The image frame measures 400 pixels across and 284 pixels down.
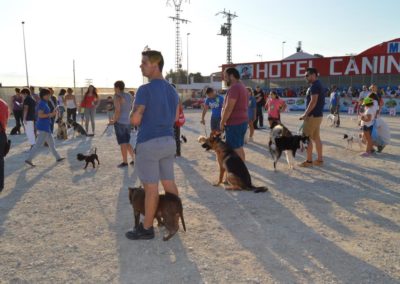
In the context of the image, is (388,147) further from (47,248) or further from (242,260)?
(47,248)

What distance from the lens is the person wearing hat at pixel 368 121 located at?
27.7ft

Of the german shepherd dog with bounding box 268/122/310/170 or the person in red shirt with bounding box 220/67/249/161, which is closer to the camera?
the person in red shirt with bounding box 220/67/249/161

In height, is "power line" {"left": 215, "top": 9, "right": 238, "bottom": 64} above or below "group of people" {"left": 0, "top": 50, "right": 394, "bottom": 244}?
above

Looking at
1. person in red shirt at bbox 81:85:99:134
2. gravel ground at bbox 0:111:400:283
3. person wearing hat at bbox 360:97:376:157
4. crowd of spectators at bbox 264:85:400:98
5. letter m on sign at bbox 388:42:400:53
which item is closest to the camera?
gravel ground at bbox 0:111:400:283

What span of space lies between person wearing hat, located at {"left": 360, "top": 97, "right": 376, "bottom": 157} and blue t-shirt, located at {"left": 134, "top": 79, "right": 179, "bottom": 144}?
639 cm

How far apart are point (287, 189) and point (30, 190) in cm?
429

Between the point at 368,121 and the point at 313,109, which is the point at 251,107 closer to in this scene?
the point at 368,121

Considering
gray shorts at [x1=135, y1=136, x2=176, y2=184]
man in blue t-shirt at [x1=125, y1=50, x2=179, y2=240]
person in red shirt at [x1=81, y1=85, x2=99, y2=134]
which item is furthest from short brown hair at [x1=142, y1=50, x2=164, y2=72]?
person in red shirt at [x1=81, y1=85, x2=99, y2=134]

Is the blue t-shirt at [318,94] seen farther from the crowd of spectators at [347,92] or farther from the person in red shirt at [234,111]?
Answer: the crowd of spectators at [347,92]

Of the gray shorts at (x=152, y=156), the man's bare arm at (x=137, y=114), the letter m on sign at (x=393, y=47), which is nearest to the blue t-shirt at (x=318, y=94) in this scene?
the gray shorts at (x=152, y=156)

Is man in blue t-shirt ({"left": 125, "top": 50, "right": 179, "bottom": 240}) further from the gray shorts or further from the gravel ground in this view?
the gravel ground

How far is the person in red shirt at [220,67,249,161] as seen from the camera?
5.52 meters

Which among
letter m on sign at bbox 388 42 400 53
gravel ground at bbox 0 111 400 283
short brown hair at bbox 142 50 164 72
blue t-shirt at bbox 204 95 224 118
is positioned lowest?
gravel ground at bbox 0 111 400 283

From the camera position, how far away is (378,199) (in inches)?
210
